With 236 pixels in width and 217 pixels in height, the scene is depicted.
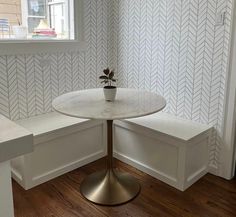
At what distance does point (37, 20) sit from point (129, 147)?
1.50 metres

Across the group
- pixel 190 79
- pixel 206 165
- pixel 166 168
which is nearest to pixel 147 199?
pixel 166 168

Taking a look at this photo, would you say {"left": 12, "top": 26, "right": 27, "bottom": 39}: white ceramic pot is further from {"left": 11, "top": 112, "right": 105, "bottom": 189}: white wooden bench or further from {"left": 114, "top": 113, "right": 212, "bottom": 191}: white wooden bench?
{"left": 114, "top": 113, "right": 212, "bottom": 191}: white wooden bench

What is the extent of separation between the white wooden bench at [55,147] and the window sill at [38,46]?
0.61 meters

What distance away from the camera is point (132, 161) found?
2.61 meters

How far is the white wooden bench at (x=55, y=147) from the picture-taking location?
2.22m

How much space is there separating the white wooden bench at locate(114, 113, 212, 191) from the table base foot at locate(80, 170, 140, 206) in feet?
0.82

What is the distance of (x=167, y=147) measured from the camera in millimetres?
2271

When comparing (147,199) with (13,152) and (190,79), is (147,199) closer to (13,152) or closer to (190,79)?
(190,79)

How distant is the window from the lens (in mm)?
2420

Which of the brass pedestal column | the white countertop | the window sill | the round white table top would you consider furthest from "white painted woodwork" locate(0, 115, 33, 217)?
the window sill

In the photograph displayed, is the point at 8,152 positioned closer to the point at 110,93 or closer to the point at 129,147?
the point at 110,93

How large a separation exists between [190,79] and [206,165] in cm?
79

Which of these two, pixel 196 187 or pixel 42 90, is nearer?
pixel 196 187

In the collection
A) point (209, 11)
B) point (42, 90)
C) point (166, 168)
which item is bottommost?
point (166, 168)
